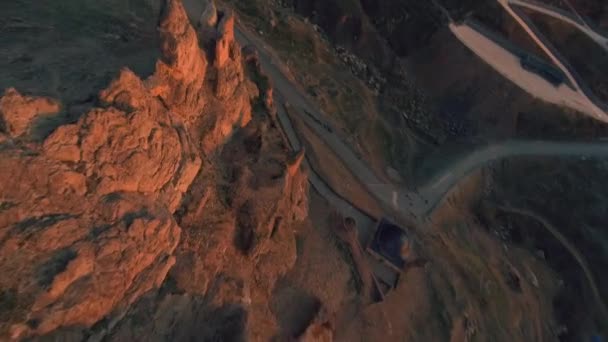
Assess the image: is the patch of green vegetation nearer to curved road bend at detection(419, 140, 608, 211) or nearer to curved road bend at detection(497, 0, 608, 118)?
curved road bend at detection(419, 140, 608, 211)

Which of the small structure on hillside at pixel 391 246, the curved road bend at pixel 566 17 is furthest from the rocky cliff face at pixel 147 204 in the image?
the curved road bend at pixel 566 17

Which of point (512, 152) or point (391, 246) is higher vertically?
point (512, 152)

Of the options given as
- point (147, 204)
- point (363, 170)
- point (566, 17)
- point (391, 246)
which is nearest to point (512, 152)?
point (566, 17)

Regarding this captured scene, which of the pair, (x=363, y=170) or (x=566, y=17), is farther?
(x=566, y=17)

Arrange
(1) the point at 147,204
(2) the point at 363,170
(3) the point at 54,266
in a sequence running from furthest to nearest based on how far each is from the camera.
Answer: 1. (2) the point at 363,170
2. (1) the point at 147,204
3. (3) the point at 54,266

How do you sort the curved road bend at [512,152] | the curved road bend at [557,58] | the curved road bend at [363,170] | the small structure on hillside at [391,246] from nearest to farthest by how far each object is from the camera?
the small structure on hillside at [391,246] < the curved road bend at [363,170] < the curved road bend at [512,152] < the curved road bend at [557,58]

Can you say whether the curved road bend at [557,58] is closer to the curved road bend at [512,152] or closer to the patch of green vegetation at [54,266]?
the curved road bend at [512,152]

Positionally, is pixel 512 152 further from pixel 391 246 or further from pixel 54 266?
pixel 54 266

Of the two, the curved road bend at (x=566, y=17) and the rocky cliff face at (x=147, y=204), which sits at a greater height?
the curved road bend at (x=566, y=17)
